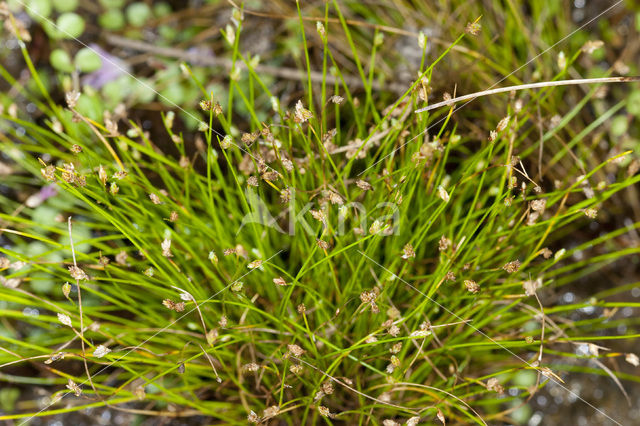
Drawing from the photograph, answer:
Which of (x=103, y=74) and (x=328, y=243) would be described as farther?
(x=103, y=74)

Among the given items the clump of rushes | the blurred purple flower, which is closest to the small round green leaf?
the clump of rushes

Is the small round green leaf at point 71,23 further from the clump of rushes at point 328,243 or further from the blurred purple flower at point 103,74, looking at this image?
the blurred purple flower at point 103,74

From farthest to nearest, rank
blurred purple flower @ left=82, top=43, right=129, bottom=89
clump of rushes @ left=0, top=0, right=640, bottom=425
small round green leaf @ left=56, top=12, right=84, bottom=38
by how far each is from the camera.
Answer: blurred purple flower @ left=82, top=43, right=129, bottom=89, small round green leaf @ left=56, top=12, right=84, bottom=38, clump of rushes @ left=0, top=0, right=640, bottom=425

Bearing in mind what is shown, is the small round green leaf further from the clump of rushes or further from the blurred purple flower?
the blurred purple flower

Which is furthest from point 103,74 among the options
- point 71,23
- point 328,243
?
point 328,243

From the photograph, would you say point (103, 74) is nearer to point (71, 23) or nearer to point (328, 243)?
point (71, 23)

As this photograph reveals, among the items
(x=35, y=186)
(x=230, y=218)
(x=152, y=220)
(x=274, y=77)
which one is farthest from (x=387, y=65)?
(x=35, y=186)

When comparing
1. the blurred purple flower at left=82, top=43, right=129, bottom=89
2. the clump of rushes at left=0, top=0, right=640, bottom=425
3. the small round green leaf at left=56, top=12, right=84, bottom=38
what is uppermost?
the small round green leaf at left=56, top=12, right=84, bottom=38

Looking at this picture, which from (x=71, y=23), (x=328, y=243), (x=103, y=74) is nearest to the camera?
(x=328, y=243)

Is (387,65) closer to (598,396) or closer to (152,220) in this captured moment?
(152,220)
